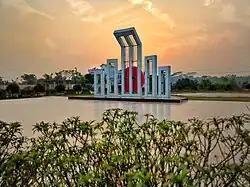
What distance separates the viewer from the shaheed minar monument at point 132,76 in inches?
359

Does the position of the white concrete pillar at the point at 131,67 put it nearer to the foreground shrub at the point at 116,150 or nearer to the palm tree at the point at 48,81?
the palm tree at the point at 48,81

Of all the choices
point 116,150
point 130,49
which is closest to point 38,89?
point 130,49

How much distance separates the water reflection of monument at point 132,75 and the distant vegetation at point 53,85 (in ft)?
3.33

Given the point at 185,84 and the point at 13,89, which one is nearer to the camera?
the point at 13,89

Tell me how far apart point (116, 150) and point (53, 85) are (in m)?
9.98

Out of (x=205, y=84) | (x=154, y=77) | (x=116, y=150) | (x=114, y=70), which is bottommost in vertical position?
(x=116, y=150)

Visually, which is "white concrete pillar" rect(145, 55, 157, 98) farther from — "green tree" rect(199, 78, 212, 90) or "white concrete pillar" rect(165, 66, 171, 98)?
"green tree" rect(199, 78, 212, 90)

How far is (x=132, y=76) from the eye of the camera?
974 cm

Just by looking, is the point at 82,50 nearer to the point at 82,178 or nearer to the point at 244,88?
the point at 244,88

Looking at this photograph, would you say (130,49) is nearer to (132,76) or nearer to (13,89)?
(132,76)

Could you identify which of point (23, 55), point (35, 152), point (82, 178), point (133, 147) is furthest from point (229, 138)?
point (23, 55)

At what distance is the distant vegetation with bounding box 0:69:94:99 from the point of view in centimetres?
836

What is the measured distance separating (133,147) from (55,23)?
3.66 m

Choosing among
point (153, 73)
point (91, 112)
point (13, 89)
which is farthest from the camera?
point (153, 73)
